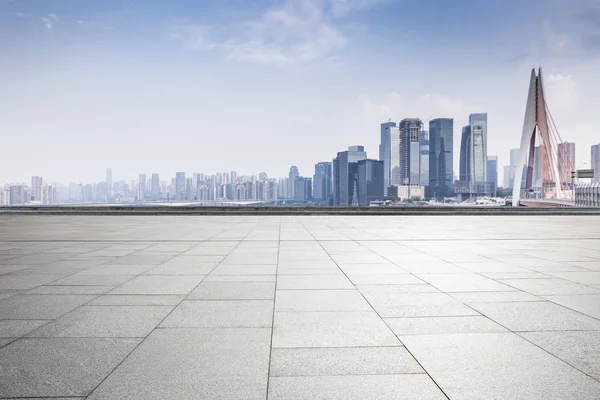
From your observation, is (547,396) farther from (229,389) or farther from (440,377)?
(229,389)

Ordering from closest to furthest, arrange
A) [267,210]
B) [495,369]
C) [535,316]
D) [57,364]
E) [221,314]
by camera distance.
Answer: [495,369], [57,364], [535,316], [221,314], [267,210]

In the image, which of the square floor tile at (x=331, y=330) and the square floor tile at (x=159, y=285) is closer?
the square floor tile at (x=331, y=330)

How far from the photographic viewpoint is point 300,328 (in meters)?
4.75

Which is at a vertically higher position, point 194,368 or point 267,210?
point 267,210

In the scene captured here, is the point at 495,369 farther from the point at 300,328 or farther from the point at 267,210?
the point at 267,210

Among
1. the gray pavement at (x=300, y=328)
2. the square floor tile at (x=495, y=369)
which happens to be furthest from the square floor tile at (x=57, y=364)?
the square floor tile at (x=495, y=369)

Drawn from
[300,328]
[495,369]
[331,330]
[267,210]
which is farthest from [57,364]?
[267,210]

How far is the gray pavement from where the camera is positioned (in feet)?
11.0

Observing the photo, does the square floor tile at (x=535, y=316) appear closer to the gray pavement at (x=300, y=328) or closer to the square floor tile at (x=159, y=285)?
the gray pavement at (x=300, y=328)

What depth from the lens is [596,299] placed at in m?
6.08

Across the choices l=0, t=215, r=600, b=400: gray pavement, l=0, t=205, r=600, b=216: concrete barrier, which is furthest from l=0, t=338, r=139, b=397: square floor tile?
l=0, t=205, r=600, b=216: concrete barrier

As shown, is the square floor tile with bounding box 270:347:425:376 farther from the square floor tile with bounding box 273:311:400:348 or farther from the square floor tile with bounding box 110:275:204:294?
the square floor tile with bounding box 110:275:204:294

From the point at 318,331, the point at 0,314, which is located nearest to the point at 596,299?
the point at 318,331

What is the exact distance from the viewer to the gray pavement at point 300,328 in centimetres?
335
